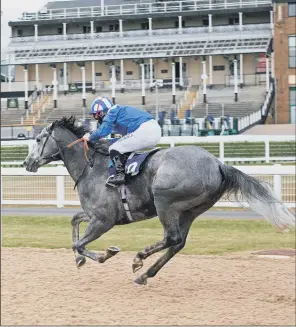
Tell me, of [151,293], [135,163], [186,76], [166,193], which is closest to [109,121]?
[135,163]

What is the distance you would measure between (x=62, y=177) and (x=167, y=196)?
55.4 feet

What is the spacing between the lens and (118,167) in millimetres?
7398

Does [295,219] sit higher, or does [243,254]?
[295,219]

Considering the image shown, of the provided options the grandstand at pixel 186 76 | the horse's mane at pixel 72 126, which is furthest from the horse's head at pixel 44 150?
the grandstand at pixel 186 76

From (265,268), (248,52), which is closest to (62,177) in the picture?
(265,268)

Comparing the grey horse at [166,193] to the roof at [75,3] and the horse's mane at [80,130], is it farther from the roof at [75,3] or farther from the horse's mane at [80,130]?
the roof at [75,3]

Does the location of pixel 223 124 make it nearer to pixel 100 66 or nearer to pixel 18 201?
pixel 100 66

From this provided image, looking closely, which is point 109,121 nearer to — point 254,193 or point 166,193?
point 166,193

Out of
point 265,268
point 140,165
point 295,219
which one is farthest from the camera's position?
point 265,268

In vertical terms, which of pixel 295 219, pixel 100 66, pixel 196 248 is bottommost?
pixel 196 248

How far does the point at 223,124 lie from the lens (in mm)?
44031

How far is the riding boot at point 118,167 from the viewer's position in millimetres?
7367

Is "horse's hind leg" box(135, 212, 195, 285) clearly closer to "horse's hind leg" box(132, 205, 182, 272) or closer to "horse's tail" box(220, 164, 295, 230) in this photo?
"horse's hind leg" box(132, 205, 182, 272)

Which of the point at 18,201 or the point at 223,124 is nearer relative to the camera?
the point at 18,201
